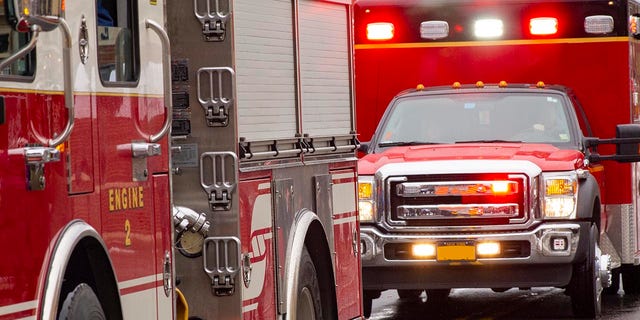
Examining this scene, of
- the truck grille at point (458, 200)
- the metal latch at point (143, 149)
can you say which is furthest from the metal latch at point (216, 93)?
the truck grille at point (458, 200)

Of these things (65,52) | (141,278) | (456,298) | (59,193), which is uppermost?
(65,52)

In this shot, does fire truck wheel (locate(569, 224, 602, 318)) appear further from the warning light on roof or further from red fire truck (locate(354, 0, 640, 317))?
the warning light on roof

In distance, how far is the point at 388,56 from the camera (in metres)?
15.4

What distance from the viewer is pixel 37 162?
5.30m

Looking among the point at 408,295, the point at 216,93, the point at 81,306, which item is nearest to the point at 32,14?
the point at 81,306

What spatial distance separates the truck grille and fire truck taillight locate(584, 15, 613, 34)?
2724 millimetres

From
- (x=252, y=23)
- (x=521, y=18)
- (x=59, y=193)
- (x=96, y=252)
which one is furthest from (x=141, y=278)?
(x=521, y=18)

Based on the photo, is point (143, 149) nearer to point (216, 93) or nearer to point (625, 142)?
point (216, 93)

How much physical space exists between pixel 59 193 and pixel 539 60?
10.1 metres

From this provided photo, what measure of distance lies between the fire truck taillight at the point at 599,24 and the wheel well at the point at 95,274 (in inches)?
371

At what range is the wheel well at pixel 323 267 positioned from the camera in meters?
9.12

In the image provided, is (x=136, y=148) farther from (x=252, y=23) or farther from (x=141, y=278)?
(x=252, y=23)

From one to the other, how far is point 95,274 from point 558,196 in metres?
7.14

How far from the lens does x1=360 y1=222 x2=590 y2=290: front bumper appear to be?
12.5 m
